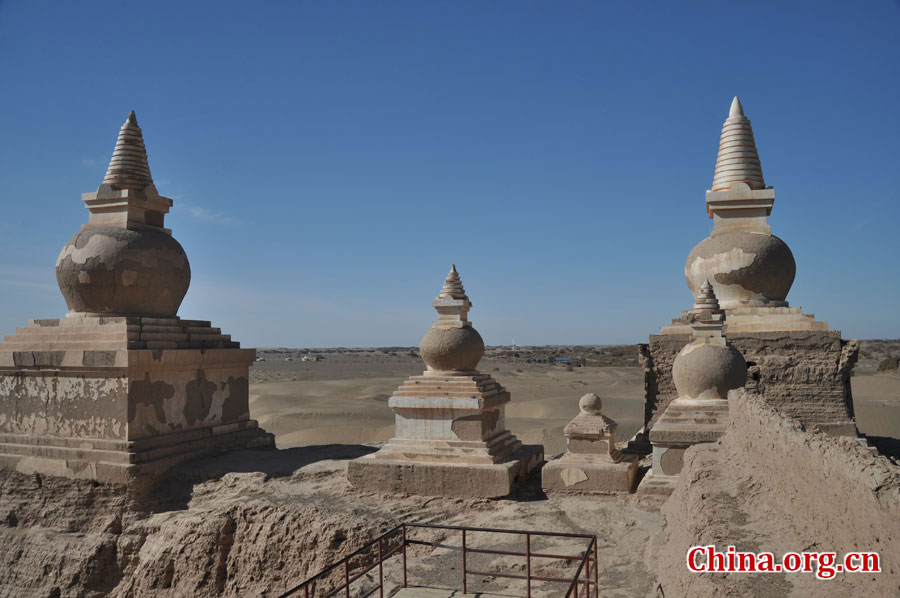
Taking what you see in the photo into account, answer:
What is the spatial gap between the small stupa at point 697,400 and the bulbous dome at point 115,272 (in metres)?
8.16

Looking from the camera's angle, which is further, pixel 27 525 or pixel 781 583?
pixel 27 525

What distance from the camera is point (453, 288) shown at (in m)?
11.0

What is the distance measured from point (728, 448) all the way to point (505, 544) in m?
2.62

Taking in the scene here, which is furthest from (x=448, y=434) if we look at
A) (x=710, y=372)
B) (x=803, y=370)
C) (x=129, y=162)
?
(x=129, y=162)

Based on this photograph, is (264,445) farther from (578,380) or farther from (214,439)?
(578,380)

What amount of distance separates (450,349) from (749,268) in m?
5.91

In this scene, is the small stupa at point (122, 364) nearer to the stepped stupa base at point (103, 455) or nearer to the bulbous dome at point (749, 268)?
the stepped stupa base at point (103, 455)

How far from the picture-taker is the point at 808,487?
4.25 meters

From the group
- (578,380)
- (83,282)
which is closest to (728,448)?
(83,282)

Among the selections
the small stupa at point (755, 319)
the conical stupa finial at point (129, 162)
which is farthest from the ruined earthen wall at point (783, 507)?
the conical stupa finial at point (129, 162)

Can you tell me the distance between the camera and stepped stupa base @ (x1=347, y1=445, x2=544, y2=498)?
31.4 ft

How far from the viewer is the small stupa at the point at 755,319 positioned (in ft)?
39.9

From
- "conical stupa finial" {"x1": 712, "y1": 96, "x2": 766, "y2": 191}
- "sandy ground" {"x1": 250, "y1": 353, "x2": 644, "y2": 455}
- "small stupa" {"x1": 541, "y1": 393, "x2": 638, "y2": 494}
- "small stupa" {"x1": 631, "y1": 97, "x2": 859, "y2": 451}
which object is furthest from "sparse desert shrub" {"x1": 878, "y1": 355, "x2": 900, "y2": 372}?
"small stupa" {"x1": 541, "y1": 393, "x2": 638, "y2": 494}

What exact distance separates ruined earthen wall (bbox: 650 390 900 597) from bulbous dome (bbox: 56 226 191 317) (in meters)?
8.92
